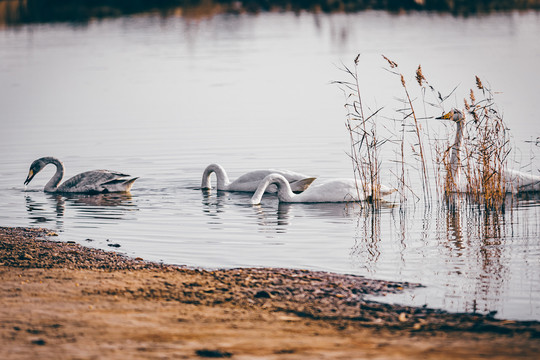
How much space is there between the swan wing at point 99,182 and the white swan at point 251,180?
4.47 ft

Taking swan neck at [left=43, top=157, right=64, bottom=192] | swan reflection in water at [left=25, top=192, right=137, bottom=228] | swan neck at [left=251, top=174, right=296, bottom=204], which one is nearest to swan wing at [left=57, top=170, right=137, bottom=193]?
swan reflection in water at [left=25, top=192, right=137, bottom=228]

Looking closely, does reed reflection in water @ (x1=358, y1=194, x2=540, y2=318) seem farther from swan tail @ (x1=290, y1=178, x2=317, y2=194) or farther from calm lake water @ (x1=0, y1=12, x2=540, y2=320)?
swan tail @ (x1=290, y1=178, x2=317, y2=194)

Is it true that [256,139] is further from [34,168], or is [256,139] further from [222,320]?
[222,320]

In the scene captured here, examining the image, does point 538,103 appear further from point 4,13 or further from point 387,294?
point 4,13

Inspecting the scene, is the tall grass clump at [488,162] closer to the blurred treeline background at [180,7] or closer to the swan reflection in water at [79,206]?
the swan reflection in water at [79,206]

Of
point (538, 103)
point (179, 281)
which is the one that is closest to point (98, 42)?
point (538, 103)

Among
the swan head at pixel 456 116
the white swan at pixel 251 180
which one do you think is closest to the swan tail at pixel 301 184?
the white swan at pixel 251 180

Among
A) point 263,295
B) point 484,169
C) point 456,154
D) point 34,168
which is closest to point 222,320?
point 263,295

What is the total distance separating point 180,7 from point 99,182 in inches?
2069

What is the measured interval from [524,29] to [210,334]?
4146 centimetres

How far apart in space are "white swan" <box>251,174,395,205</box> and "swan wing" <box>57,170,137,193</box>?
8.43ft

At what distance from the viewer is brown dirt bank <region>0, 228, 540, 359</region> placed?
6.40 m

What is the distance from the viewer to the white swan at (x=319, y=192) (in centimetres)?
1395

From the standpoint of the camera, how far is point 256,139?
68.6 feet
